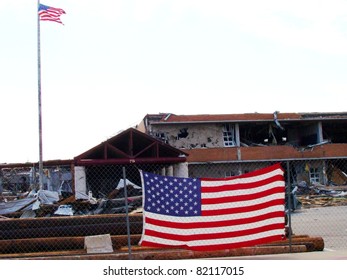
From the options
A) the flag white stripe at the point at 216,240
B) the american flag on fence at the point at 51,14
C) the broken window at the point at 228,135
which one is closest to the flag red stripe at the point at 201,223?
the flag white stripe at the point at 216,240

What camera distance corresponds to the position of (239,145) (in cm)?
3856

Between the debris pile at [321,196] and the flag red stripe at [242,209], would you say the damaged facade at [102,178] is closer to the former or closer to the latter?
the debris pile at [321,196]

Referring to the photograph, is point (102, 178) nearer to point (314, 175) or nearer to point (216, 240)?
point (314, 175)

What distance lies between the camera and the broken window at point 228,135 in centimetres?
3875

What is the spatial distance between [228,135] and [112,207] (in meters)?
20.8

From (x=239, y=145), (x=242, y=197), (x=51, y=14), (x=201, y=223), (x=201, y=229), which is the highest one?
(x=51, y=14)

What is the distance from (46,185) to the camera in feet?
109

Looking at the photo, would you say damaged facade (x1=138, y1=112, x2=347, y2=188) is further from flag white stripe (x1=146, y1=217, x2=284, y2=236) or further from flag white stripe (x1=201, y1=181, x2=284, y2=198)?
flag white stripe (x1=146, y1=217, x2=284, y2=236)

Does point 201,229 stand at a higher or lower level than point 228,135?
lower

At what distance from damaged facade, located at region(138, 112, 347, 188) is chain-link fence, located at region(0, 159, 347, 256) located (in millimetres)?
123

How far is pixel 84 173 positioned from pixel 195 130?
1287 cm

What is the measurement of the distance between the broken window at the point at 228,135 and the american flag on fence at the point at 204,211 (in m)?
30.2

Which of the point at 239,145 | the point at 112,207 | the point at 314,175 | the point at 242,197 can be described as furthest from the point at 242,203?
the point at 314,175
